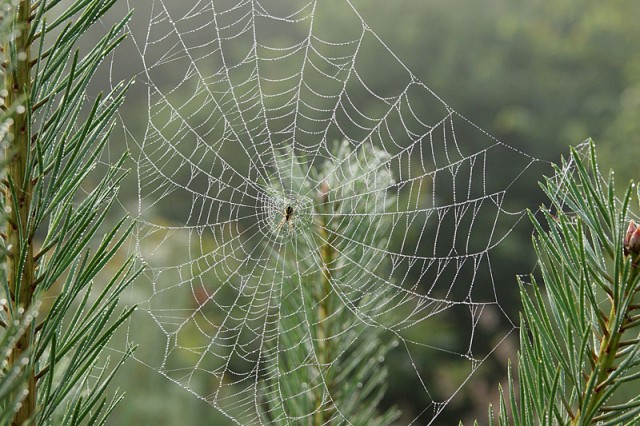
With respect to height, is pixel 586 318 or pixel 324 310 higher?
pixel 324 310

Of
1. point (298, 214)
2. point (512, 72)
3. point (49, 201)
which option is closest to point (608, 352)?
point (49, 201)

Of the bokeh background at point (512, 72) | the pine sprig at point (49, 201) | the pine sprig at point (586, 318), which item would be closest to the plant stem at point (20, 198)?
the pine sprig at point (49, 201)

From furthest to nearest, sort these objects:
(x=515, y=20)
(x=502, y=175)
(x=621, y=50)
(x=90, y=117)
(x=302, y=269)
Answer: (x=515, y=20) < (x=621, y=50) < (x=502, y=175) < (x=302, y=269) < (x=90, y=117)

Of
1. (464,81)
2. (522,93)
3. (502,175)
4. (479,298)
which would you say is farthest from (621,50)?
(479,298)

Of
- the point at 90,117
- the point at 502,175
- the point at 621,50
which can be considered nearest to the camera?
the point at 90,117

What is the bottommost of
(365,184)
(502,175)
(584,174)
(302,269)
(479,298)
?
(584,174)

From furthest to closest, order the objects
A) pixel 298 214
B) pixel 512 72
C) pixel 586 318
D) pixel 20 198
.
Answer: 1. pixel 512 72
2. pixel 298 214
3. pixel 586 318
4. pixel 20 198

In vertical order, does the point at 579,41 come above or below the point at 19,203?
above

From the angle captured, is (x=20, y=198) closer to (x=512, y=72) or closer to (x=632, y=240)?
(x=632, y=240)

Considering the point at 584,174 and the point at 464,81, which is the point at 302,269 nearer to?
the point at 584,174
